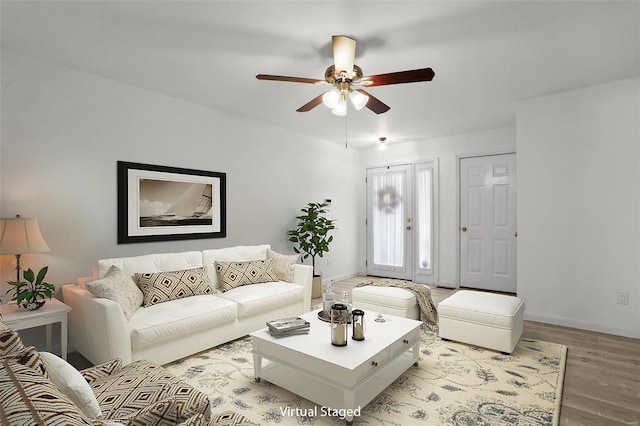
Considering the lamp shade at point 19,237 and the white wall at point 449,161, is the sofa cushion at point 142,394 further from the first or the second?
the white wall at point 449,161

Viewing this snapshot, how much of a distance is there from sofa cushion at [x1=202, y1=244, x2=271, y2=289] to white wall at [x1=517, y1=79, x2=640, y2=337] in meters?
3.15

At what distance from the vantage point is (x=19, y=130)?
282cm

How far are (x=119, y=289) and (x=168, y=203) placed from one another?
1.36 meters

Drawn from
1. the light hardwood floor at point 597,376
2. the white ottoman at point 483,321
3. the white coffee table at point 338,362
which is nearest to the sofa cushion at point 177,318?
the white coffee table at point 338,362

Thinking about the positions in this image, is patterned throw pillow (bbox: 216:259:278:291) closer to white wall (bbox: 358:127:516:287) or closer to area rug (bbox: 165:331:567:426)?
area rug (bbox: 165:331:567:426)

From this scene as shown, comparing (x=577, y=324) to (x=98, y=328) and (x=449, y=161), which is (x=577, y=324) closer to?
(x=449, y=161)

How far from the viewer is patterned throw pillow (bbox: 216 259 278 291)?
3.60 metres

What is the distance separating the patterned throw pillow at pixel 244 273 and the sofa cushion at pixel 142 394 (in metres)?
1.89

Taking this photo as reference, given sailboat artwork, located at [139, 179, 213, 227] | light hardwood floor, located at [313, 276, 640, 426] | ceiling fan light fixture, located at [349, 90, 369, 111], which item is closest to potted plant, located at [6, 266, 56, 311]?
sailboat artwork, located at [139, 179, 213, 227]

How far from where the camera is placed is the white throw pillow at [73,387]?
1.15 meters

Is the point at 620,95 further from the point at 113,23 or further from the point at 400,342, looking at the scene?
the point at 113,23

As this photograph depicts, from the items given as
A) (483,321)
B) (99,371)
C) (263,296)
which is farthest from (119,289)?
(483,321)

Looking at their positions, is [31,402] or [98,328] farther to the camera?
[98,328]

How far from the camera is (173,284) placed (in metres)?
3.13
